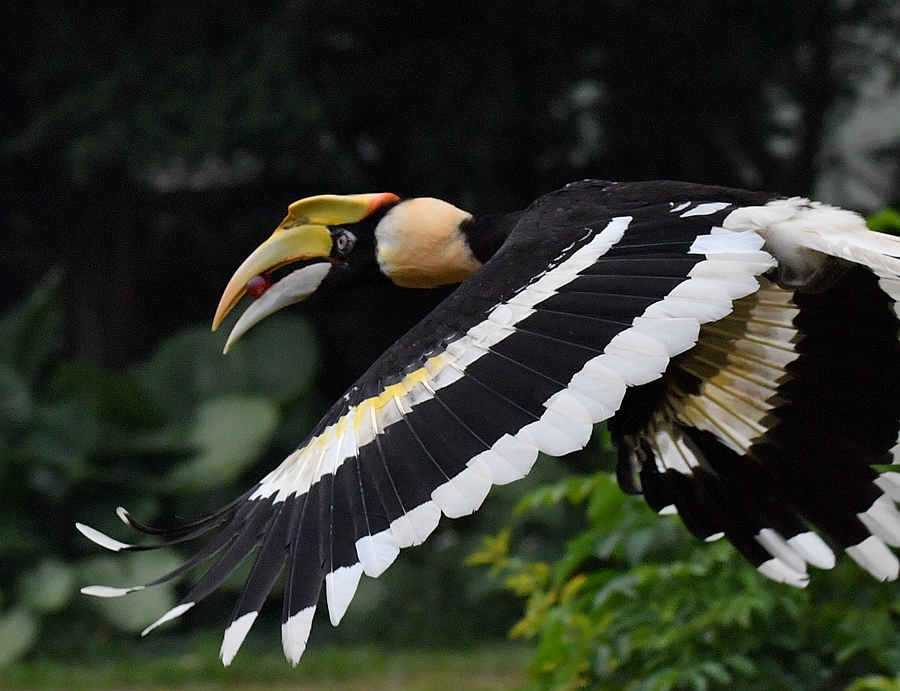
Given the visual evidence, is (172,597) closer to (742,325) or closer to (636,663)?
(636,663)

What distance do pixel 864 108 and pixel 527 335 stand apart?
5.96 meters

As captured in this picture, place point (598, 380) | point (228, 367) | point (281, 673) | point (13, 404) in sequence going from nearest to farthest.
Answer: point (598, 380) < point (281, 673) < point (13, 404) < point (228, 367)

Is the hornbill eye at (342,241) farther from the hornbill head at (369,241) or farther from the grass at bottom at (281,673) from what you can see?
the grass at bottom at (281,673)

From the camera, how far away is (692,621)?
291 centimetres

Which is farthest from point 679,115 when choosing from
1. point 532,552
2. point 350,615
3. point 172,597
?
point 172,597

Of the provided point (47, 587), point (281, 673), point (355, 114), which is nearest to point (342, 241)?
point (281, 673)

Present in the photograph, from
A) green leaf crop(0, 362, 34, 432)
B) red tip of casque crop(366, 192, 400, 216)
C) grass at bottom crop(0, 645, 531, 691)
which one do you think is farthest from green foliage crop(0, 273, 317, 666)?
red tip of casque crop(366, 192, 400, 216)

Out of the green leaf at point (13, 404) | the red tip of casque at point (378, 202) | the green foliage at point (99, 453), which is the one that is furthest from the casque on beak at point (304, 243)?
the green leaf at point (13, 404)

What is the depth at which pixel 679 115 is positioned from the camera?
6859mm

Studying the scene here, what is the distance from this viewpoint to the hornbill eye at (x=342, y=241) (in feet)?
9.70

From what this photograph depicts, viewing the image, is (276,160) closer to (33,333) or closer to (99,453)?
(33,333)

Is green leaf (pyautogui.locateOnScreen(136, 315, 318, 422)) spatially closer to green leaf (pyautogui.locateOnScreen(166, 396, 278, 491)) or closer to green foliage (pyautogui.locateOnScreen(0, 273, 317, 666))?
green foliage (pyautogui.locateOnScreen(0, 273, 317, 666))

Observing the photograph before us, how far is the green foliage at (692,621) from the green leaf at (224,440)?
2884 mm

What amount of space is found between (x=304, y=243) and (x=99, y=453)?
3261 mm
